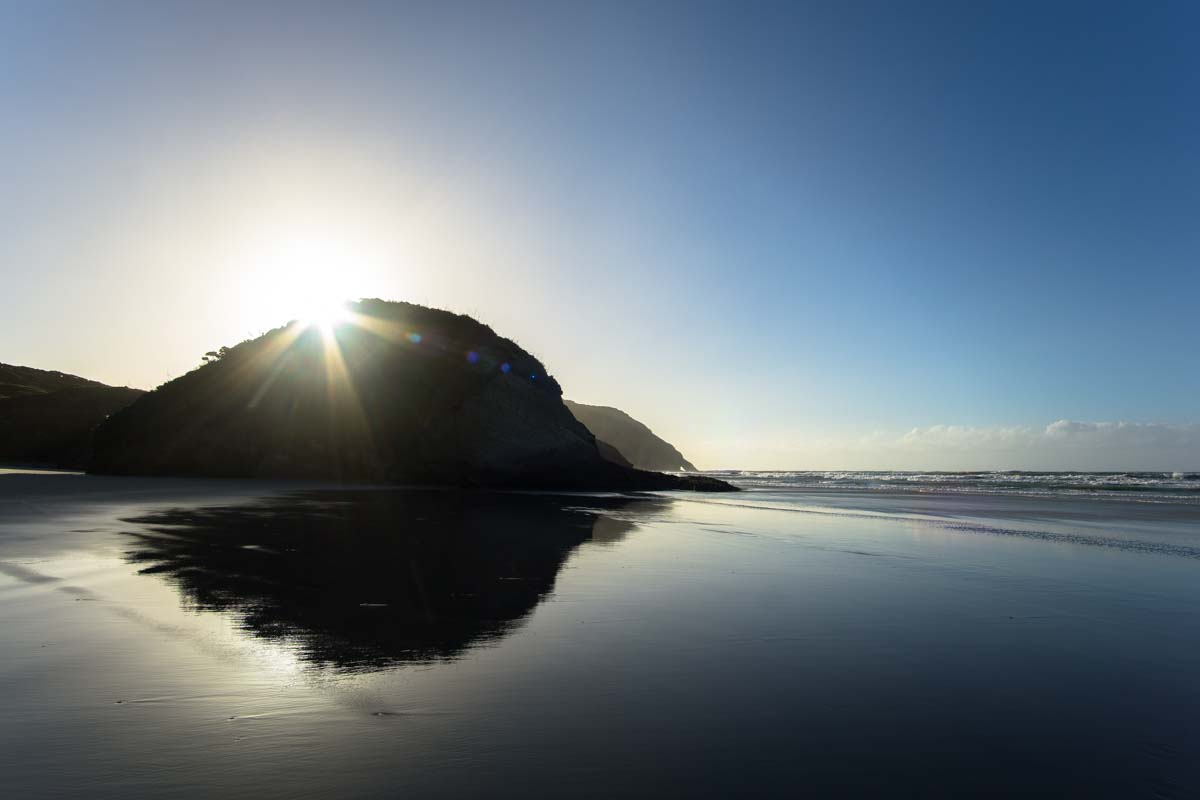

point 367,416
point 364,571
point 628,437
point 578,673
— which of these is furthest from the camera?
point 628,437

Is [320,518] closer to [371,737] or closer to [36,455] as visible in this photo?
[371,737]

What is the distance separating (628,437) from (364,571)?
125 metres

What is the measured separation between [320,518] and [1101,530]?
2053 centimetres

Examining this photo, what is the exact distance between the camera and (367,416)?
1430 inches

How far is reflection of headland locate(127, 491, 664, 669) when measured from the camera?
17.6ft

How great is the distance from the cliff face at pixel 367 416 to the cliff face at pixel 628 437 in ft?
244

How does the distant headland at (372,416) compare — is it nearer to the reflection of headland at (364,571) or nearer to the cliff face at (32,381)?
the reflection of headland at (364,571)

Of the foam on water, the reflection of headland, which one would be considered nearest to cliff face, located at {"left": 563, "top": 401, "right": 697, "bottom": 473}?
the foam on water

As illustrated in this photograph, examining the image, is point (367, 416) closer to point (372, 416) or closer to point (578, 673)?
point (372, 416)

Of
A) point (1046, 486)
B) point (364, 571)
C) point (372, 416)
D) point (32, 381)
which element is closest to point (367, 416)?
point (372, 416)

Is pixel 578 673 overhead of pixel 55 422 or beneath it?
beneath

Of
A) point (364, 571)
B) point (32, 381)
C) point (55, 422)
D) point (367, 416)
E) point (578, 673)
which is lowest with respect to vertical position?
point (578, 673)

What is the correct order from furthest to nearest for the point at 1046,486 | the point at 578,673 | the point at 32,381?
the point at 32,381 → the point at 1046,486 → the point at 578,673

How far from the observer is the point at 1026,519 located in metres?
19.9
